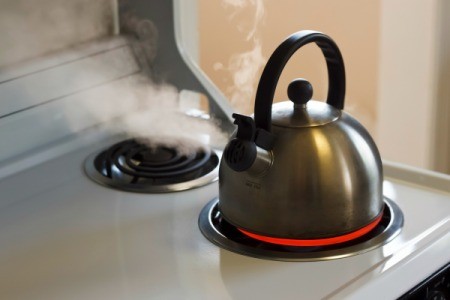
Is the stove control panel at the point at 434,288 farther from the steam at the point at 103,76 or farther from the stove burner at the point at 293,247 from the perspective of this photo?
the steam at the point at 103,76

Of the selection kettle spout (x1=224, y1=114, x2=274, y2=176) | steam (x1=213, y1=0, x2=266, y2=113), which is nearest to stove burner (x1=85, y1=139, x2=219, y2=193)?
kettle spout (x1=224, y1=114, x2=274, y2=176)

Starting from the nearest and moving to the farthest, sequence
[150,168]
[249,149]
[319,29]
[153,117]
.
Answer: [249,149] → [150,168] → [153,117] → [319,29]

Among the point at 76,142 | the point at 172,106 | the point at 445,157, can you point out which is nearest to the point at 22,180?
the point at 76,142

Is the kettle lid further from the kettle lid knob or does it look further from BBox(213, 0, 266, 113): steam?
BBox(213, 0, 266, 113): steam

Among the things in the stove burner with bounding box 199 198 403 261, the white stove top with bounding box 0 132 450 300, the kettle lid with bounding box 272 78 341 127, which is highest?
the kettle lid with bounding box 272 78 341 127

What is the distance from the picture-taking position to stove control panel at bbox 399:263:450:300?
1092 millimetres

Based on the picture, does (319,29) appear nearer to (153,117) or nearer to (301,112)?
(153,117)

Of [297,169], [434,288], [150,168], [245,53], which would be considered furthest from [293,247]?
[245,53]

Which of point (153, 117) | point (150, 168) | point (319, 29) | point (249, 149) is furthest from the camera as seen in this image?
point (319, 29)

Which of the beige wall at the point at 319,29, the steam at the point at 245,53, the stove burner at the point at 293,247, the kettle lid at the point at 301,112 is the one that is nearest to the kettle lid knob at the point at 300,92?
the kettle lid at the point at 301,112

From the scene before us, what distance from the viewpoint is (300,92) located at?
113 centimetres

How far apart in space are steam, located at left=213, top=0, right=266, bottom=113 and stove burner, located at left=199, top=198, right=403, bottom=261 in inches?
37.7

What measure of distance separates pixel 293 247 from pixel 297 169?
0.11m

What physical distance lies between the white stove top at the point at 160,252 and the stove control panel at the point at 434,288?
0.01m
